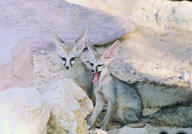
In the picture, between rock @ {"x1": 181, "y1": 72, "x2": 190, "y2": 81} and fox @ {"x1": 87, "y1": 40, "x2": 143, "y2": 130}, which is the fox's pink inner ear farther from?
rock @ {"x1": 181, "y1": 72, "x2": 190, "y2": 81}

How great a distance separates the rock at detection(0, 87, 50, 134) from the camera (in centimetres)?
321

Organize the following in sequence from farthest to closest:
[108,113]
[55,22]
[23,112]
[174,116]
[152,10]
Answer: [152,10] → [55,22] → [108,113] → [174,116] → [23,112]

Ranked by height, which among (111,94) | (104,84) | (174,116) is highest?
(104,84)

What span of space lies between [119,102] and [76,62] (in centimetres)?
84

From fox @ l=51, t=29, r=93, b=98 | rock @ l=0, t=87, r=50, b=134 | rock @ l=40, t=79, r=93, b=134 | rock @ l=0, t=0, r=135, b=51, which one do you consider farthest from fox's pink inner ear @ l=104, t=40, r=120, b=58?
rock @ l=0, t=0, r=135, b=51

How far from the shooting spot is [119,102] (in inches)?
195

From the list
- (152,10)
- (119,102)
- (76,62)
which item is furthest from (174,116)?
(152,10)

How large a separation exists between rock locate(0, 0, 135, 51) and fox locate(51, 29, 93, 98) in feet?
5.42

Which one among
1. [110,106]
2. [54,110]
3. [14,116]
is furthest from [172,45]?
[14,116]

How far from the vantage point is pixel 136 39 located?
24.7 ft

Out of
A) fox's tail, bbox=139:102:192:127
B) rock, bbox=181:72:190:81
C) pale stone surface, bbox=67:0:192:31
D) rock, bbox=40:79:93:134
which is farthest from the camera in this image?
pale stone surface, bbox=67:0:192:31

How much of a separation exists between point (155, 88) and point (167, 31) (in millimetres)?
3037

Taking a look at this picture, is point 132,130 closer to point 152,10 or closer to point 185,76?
point 185,76

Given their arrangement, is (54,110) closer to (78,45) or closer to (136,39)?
(78,45)
